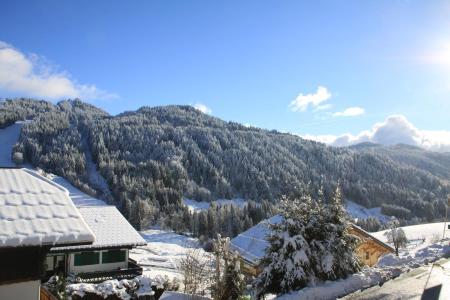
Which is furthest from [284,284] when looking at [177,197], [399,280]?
[177,197]

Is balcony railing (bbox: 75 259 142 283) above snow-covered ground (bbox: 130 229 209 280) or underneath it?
above

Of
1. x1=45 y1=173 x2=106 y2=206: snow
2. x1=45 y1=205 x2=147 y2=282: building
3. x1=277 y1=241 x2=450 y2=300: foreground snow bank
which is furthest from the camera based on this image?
x1=45 y1=173 x2=106 y2=206: snow

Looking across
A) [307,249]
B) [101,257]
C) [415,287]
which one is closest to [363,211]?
[101,257]

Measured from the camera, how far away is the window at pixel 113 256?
1179 inches

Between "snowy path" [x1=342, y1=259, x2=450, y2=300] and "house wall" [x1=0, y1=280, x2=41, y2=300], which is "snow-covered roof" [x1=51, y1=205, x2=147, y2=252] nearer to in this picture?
"snowy path" [x1=342, y1=259, x2=450, y2=300]

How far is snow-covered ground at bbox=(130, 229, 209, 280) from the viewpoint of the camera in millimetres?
57037

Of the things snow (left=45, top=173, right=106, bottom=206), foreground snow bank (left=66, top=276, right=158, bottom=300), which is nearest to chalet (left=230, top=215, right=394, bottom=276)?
foreground snow bank (left=66, top=276, right=158, bottom=300)

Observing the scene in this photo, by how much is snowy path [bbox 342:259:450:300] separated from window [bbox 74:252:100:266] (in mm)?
20568

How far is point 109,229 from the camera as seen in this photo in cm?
3180

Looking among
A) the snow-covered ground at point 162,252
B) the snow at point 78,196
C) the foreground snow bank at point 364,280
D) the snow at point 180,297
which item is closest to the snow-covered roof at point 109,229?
the snow-covered ground at point 162,252

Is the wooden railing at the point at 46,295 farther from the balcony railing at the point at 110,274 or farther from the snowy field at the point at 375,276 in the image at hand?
the balcony railing at the point at 110,274

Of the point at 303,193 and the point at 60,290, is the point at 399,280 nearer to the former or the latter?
the point at 303,193

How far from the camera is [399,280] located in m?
15.2

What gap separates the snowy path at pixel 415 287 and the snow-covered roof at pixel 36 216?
9.71m
